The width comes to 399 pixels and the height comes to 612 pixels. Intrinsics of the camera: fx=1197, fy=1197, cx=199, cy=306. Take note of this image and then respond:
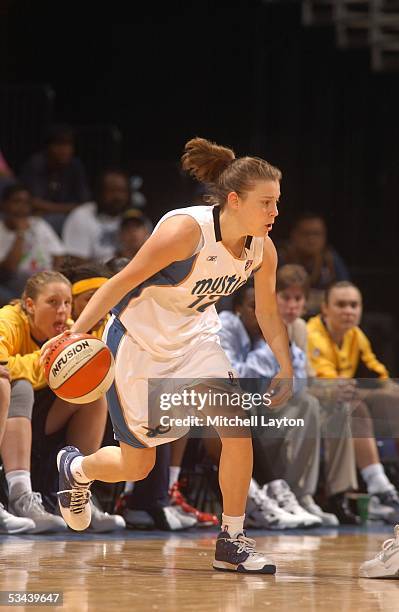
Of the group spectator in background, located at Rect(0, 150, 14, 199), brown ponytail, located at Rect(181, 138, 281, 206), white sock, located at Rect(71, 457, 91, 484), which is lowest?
white sock, located at Rect(71, 457, 91, 484)

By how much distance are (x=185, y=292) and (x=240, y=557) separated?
0.93 metres

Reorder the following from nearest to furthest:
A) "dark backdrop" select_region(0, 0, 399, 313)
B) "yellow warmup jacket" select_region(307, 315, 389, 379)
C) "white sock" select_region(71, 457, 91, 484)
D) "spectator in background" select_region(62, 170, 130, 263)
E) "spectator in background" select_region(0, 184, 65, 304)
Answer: "white sock" select_region(71, 457, 91, 484), "yellow warmup jacket" select_region(307, 315, 389, 379), "spectator in background" select_region(0, 184, 65, 304), "spectator in background" select_region(62, 170, 130, 263), "dark backdrop" select_region(0, 0, 399, 313)

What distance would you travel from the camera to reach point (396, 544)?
402cm

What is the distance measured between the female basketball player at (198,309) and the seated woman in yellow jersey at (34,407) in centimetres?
70

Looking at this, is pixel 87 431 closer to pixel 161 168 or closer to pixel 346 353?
pixel 346 353

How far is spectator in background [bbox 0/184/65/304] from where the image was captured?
738cm

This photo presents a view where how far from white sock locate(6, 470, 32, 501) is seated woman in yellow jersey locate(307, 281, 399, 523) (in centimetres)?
146

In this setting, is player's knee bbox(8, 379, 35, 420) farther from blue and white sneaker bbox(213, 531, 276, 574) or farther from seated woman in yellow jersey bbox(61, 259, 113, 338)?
blue and white sneaker bbox(213, 531, 276, 574)

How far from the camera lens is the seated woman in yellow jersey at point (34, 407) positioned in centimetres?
489

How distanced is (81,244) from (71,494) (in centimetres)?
369

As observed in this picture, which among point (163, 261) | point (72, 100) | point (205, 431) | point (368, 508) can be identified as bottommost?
point (368, 508)

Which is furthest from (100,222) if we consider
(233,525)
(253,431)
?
(233,525)

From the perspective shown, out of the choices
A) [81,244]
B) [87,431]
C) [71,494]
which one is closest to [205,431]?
[87,431]

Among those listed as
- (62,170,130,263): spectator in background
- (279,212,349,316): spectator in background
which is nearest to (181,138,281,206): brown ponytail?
(279,212,349,316): spectator in background
